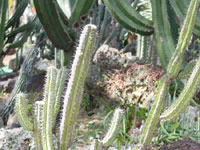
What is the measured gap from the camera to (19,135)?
2.38m

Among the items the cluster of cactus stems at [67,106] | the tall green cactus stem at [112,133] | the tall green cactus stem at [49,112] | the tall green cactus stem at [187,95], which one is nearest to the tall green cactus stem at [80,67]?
the cluster of cactus stems at [67,106]

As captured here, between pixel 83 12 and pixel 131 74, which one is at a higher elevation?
pixel 83 12

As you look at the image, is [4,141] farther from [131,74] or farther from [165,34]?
[131,74]

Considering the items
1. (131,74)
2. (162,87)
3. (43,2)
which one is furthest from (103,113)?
(162,87)

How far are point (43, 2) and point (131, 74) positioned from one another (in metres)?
1.97

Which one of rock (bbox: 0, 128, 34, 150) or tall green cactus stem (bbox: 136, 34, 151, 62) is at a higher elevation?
tall green cactus stem (bbox: 136, 34, 151, 62)

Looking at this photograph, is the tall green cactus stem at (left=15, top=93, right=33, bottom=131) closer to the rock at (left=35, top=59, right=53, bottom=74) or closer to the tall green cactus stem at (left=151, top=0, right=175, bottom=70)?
the tall green cactus stem at (left=151, top=0, right=175, bottom=70)

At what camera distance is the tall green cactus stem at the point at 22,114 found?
203 cm

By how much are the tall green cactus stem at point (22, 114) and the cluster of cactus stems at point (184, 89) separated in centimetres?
80

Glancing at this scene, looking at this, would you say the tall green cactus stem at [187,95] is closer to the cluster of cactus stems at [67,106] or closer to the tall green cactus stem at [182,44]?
the tall green cactus stem at [182,44]

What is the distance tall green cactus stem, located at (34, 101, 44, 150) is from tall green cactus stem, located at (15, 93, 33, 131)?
1.8 inches

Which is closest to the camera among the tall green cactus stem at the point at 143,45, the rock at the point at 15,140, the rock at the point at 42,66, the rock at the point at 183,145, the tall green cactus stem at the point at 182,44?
the tall green cactus stem at the point at 182,44

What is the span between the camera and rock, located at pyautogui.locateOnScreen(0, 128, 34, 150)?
2295 millimetres

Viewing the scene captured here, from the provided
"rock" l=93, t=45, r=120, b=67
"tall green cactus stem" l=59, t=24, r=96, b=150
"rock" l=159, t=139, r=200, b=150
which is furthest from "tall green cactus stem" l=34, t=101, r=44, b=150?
"rock" l=93, t=45, r=120, b=67
